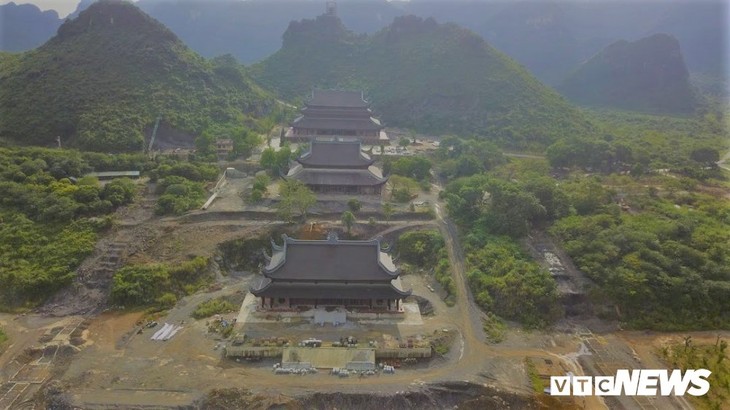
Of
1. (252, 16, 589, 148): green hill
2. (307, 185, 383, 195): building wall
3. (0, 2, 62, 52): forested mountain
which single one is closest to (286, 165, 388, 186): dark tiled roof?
(307, 185, 383, 195): building wall

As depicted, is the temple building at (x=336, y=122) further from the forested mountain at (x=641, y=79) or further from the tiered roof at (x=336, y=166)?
the forested mountain at (x=641, y=79)

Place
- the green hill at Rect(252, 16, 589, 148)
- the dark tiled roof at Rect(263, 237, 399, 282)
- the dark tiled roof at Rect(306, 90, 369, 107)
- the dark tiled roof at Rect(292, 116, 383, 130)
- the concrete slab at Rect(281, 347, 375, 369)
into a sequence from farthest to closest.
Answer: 1. the green hill at Rect(252, 16, 589, 148)
2. the dark tiled roof at Rect(306, 90, 369, 107)
3. the dark tiled roof at Rect(292, 116, 383, 130)
4. the dark tiled roof at Rect(263, 237, 399, 282)
5. the concrete slab at Rect(281, 347, 375, 369)

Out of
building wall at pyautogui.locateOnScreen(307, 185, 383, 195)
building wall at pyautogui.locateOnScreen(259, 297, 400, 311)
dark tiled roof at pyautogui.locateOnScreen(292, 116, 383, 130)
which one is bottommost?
building wall at pyautogui.locateOnScreen(259, 297, 400, 311)

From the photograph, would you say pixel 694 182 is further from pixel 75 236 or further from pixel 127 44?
pixel 127 44

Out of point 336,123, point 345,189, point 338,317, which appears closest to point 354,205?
point 345,189

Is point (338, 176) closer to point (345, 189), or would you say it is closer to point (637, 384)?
point (345, 189)

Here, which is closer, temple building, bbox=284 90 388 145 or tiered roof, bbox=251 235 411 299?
tiered roof, bbox=251 235 411 299

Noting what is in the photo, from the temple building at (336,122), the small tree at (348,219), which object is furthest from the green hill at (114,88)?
the small tree at (348,219)

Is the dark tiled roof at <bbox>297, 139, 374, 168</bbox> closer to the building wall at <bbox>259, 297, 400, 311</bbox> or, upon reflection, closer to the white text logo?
the building wall at <bbox>259, 297, 400, 311</bbox>
